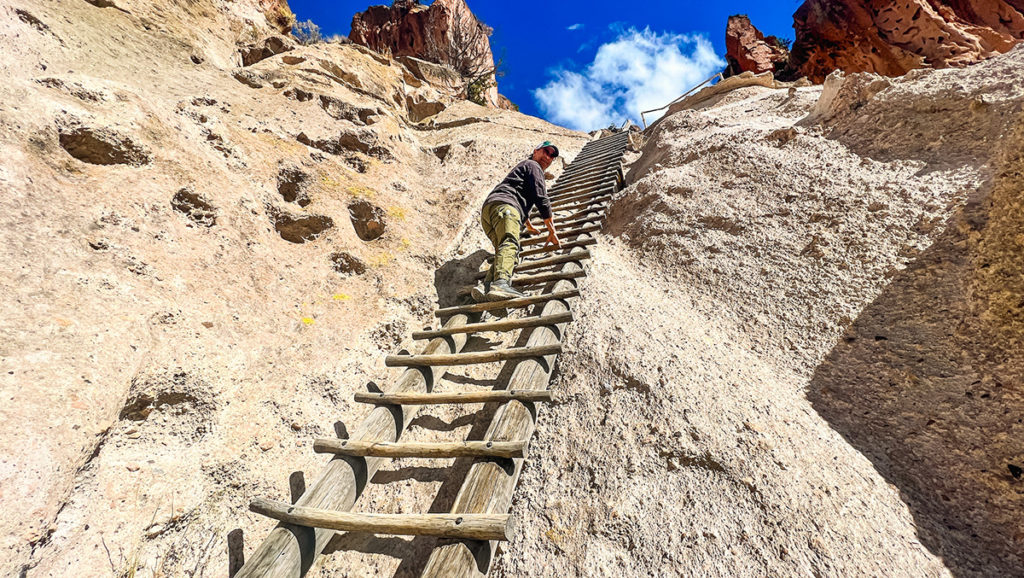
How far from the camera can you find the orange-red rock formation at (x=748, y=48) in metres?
21.1

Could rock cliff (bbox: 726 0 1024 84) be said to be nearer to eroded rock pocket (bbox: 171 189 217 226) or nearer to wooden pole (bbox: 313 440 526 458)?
wooden pole (bbox: 313 440 526 458)

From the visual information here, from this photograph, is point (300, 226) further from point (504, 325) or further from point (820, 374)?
point (820, 374)

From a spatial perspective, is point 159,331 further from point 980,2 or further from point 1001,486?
point 980,2

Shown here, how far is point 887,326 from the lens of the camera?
222 centimetres

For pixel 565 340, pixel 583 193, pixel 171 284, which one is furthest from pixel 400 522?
pixel 583 193

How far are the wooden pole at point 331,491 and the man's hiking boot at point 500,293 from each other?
2.62 ft

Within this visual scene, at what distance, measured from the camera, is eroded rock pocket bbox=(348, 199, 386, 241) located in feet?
11.5

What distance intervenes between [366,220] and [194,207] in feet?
4.11

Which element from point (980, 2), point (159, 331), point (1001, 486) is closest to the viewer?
point (1001, 486)

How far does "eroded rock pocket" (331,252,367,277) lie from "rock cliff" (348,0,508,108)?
17454 millimetres

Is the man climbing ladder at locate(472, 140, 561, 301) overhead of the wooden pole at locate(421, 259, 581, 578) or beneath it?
overhead

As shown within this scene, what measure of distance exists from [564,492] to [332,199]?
294cm

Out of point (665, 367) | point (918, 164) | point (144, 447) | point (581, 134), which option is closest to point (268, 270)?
point (144, 447)

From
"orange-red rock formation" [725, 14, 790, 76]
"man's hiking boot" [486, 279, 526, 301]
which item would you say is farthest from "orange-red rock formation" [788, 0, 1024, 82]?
"man's hiking boot" [486, 279, 526, 301]
